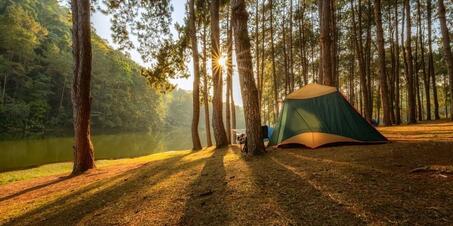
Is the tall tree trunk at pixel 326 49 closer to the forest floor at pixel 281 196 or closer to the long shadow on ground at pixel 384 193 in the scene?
the forest floor at pixel 281 196

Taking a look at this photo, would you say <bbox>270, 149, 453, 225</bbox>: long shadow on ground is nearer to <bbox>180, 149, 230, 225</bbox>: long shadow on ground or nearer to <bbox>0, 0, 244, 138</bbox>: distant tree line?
<bbox>180, 149, 230, 225</bbox>: long shadow on ground

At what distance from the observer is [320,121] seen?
9164mm

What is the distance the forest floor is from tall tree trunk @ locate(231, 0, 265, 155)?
1.01m

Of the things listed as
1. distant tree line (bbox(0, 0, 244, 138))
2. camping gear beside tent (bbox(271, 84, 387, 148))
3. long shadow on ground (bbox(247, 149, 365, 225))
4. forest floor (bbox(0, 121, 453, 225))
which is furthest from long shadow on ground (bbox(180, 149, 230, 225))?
distant tree line (bbox(0, 0, 244, 138))

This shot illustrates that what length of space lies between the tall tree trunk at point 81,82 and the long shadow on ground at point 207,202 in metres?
6.58

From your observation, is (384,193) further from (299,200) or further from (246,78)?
(246,78)

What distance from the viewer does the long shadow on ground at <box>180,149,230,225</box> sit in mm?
3696

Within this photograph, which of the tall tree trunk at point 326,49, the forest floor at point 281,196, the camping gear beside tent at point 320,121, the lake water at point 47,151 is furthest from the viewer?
the lake water at point 47,151

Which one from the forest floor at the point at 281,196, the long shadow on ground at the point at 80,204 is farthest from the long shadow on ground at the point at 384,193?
the long shadow on ground at the point at 80,204

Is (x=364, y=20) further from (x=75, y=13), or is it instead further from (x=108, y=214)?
(x=108, y=214)

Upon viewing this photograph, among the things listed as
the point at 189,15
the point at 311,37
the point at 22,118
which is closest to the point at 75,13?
the point at 189,15

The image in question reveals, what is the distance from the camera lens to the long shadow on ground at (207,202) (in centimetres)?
370

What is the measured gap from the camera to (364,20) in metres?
26.4

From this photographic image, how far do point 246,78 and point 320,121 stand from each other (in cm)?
308
